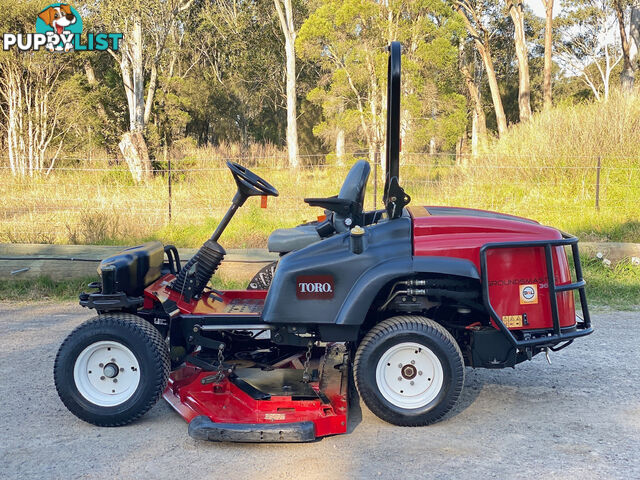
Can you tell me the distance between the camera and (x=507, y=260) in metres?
4.12

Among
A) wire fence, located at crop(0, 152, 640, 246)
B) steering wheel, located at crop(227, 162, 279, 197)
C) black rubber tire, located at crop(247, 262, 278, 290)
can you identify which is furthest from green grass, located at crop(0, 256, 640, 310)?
steering wheel, located at crop(227, 162, 279, 197)

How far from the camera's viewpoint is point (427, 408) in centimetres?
408

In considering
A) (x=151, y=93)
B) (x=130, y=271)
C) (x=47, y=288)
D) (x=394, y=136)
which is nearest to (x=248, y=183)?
(x=130, y=271)

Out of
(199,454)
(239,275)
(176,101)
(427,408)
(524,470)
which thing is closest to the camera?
(524,470)

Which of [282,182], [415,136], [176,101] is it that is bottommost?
[282,182]

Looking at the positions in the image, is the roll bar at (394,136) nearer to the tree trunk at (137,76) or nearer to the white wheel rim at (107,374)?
the white wheel rim at (107,374)

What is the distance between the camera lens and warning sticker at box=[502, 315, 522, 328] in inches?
161

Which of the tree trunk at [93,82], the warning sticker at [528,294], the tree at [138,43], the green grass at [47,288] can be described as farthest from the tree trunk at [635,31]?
the warning sticker at [528,294]

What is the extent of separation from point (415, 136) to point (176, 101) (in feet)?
42.2

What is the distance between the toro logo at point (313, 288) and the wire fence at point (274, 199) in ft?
19.7

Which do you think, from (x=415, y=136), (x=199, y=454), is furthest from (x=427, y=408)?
(x=415, y=136)

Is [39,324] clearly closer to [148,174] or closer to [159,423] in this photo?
[159,423]

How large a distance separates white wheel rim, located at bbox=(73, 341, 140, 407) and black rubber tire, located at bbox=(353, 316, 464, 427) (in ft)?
4.52

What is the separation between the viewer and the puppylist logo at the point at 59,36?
2369 cm
